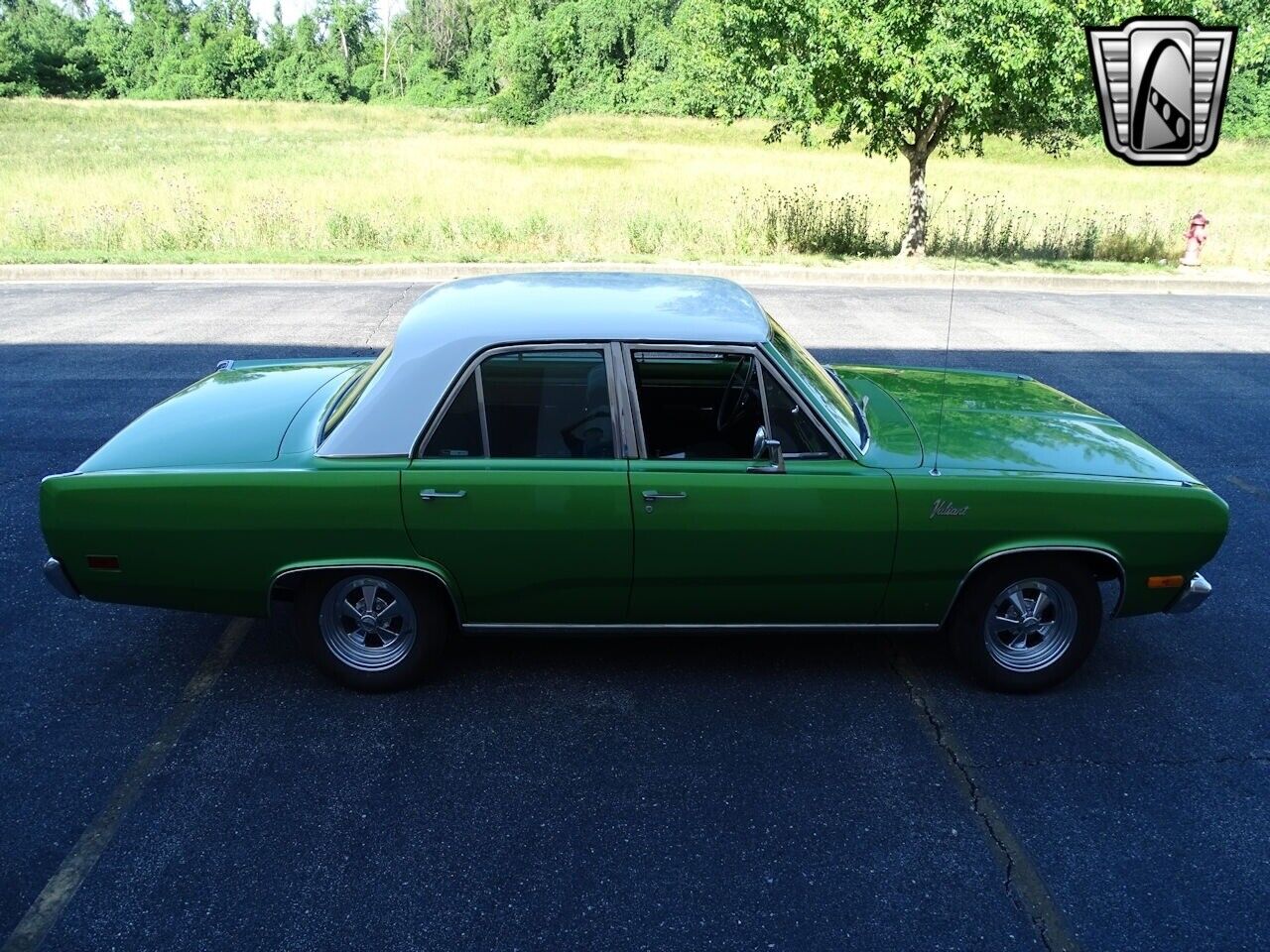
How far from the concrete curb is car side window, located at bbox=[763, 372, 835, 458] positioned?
10.9m

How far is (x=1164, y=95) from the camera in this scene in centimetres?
662

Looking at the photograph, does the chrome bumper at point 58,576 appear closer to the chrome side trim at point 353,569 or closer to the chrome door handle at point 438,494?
the chrome side trim at point 353,569

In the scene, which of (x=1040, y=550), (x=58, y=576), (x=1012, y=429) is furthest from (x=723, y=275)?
(x=58, y=576)

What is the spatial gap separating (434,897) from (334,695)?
1.33m

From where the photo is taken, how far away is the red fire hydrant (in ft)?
54.1

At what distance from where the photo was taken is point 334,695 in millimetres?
4262

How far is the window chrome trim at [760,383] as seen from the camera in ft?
13.2

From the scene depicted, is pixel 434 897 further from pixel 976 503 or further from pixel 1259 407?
pixel 1259 407

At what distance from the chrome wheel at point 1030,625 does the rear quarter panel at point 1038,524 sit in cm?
23

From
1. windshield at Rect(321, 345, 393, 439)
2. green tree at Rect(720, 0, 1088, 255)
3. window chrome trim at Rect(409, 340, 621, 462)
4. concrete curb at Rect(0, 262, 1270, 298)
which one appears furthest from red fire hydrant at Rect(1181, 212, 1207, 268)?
windshield at Rect(321, 345, 393, 439)

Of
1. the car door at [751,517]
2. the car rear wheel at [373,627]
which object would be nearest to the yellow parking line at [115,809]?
the car rear wheel at [373,627]

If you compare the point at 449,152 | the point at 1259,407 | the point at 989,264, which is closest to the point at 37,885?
the point at 1259,407

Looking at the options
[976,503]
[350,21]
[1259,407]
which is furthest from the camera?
[350,21]

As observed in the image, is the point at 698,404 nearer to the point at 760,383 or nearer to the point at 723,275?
the point at 760,383
